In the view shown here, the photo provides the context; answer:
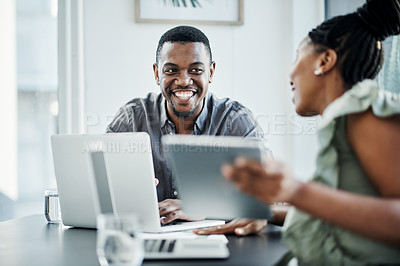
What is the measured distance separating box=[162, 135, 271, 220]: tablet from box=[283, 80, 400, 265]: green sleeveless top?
13 centimetres

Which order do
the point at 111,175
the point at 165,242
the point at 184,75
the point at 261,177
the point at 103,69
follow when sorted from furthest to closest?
the point at 103,69 < the point at 184,75 < the point at 111,175 < the point at 165,242 < the point at 261,177

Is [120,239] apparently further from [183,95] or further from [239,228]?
[183,95]

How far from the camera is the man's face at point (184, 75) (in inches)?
81.8

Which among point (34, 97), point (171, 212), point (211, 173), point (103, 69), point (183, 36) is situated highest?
point (183, 36)

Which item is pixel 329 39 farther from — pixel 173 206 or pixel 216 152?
pixel 173 206

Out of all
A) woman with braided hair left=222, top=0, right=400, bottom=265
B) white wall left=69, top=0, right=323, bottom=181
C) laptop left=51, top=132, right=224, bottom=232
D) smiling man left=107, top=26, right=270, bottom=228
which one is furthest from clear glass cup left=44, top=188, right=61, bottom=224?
white wall left=69, top=0, right=323, bottom=181

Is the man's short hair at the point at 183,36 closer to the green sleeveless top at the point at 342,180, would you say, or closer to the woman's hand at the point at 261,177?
the green sleeveless top at the point at 342,180

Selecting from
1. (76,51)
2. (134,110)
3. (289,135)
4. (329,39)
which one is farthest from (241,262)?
(76,51)

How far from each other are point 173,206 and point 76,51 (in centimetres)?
144

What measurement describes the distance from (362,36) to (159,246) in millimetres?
723

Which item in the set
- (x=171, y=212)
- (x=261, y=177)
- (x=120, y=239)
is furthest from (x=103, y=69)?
(x=261, y=177)

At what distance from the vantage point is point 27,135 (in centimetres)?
260

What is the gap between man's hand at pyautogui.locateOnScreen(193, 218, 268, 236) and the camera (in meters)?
1.22

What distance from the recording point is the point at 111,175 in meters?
1.21
